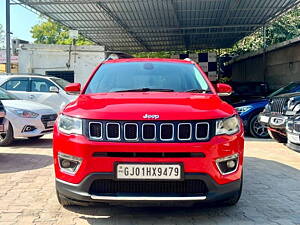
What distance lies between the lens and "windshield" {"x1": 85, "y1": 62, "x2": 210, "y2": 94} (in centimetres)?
418

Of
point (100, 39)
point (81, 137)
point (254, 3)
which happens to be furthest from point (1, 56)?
point (81, 137)

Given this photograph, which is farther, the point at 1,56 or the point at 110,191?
the point at 1,56

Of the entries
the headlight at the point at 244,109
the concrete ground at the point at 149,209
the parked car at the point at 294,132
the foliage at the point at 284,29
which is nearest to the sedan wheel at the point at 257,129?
the headlight at the point at 244,109

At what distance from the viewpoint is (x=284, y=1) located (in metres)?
12.6

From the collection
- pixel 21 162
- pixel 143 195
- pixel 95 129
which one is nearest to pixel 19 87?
pixel 21 162

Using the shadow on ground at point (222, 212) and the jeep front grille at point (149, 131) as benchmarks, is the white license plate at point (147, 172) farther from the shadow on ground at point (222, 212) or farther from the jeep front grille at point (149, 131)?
the shadow on ground at point (222, 212)

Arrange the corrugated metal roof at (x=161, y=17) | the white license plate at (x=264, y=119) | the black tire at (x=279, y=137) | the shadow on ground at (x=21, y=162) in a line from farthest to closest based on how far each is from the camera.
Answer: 1. the corrugated metal roof at (x=161, y=17)
2. the black tire at (x=279, y=137)
3. the white license plate at (x=264, y=119)
4. the shadow on ground at (x=21, y=162)

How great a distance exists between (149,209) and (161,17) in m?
12.7

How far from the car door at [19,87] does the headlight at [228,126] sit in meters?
8.29

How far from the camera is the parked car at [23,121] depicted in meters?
7.56

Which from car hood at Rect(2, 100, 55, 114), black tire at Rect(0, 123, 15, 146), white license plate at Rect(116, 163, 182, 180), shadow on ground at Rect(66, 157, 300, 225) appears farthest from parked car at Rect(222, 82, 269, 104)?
white license plate at Rect(116, 163, 182, 180)

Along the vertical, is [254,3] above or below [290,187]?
above

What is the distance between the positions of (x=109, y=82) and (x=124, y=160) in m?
1.48

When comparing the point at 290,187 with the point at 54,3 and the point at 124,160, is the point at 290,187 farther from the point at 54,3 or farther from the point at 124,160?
the point at 54,3
